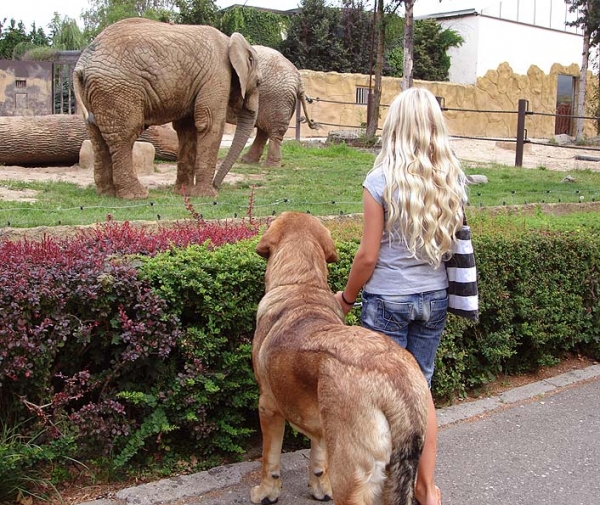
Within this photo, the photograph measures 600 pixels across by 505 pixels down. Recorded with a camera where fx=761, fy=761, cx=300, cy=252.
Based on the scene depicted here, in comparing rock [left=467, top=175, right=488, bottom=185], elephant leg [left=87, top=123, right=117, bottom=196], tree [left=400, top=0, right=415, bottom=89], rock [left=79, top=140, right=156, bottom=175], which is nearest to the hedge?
elephant leg [left=87, top=123, right=117, bottom=196]

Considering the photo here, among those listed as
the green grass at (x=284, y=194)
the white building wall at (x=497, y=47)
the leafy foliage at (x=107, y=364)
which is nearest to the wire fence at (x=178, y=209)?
the green grass at (x=284, y=194)

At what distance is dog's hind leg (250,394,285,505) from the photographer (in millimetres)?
3791

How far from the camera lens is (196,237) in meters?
5.41

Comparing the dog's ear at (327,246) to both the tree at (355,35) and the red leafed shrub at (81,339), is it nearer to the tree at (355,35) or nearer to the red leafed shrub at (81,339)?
the red leafed shrub at (81,339)

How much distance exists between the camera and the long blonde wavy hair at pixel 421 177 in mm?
3623

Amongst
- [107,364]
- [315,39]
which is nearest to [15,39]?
[315,39]

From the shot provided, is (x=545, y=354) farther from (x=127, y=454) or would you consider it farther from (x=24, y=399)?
(x=24, y=399)

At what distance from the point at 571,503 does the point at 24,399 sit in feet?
10.0

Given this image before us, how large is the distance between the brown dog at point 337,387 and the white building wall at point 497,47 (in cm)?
3707

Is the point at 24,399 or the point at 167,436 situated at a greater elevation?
the point at 24,399

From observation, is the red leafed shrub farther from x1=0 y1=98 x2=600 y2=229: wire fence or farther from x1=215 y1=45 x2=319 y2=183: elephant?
x1=215 y1=45 x2=319 y2=183: elephant

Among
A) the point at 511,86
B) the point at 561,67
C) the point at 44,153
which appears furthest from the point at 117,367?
the point at 561,67

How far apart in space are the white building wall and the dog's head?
36.7m

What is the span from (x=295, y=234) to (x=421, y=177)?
769mm
